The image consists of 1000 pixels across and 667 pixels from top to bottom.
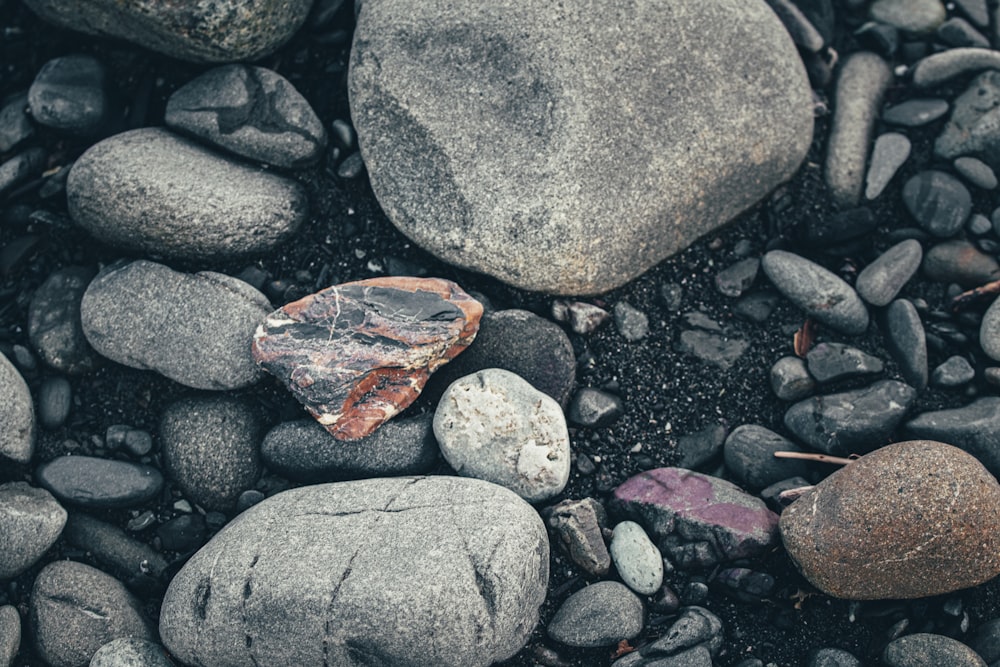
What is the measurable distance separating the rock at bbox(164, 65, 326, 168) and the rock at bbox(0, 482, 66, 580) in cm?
157

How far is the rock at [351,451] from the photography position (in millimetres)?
3012

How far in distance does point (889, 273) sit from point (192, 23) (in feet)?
9.81

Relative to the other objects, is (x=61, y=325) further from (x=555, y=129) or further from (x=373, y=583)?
(x=555, y=129)

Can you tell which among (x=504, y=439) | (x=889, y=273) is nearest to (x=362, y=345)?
(x=504, y=439)

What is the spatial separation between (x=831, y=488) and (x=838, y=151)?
155 centimetres

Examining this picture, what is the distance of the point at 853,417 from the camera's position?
304cm

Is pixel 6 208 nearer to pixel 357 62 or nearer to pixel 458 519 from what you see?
pixel 357 62

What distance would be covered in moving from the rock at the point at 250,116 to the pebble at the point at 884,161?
7.89 ft

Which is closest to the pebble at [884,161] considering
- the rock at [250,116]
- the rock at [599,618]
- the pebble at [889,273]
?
the pebble at [889,273]

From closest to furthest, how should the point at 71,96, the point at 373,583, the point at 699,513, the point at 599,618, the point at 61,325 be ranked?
1. the point at 373,583
2. the point at 599,618
3. the point at 699,513
4. the point at 61,325
5. the point at 71,96

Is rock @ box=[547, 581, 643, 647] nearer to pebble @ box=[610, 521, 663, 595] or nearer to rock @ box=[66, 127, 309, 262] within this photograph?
pebble @ box=[610, 521, 663, 595]

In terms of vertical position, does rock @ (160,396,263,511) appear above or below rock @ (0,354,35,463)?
below

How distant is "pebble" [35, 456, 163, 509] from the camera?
303 cm

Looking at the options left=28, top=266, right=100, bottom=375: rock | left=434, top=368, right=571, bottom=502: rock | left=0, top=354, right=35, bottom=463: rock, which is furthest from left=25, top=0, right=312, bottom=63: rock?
left=434, top=368, right=571, bottom=502: rock
